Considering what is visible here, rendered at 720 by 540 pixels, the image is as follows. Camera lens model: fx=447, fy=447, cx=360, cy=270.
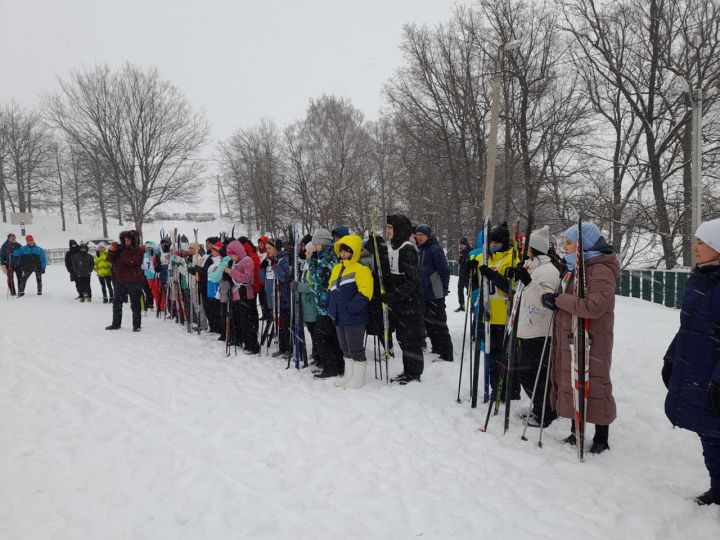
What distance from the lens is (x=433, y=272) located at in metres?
6.23

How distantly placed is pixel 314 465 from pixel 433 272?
3.34 metres

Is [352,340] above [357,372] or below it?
above

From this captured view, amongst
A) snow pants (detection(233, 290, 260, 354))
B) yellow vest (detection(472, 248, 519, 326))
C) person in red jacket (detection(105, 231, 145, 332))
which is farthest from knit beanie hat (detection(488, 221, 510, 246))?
person in red jacket (detection(105, 231, 145, 332))

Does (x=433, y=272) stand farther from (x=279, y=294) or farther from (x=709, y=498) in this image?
(x=709, y=498)

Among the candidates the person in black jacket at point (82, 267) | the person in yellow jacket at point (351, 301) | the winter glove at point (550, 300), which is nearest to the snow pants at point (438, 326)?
the person in yellow jacket at point (351, 301)

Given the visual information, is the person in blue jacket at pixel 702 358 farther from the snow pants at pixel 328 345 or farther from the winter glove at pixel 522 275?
the snow pants at pixel 328 345

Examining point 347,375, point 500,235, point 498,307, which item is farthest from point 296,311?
point 500,235

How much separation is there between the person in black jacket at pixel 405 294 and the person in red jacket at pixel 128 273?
5.89 metres

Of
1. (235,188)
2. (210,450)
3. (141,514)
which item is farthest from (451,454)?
(235,188)

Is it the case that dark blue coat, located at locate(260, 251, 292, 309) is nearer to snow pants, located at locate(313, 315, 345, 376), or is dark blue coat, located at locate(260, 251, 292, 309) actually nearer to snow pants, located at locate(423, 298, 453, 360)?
snow pants, located at locate(313, 315, 345, 376)

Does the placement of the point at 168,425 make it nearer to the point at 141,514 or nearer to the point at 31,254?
the point at 141,514

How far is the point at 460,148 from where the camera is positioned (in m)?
25.6

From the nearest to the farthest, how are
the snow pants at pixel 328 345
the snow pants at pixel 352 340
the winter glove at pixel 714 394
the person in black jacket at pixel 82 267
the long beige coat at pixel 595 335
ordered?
the winter glove at pixel 714 394, the long beige coat at pixel 595 335, the snow pants at pixel 352 340, the snow pants at pixel 328 345, the person in black jacket at pixel 82 267

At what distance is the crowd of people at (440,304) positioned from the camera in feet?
9.46
